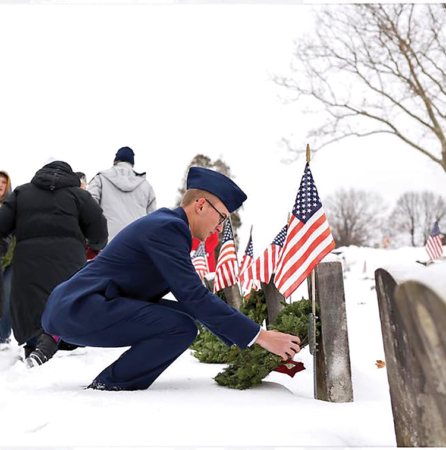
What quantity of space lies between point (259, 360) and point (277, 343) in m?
0.42

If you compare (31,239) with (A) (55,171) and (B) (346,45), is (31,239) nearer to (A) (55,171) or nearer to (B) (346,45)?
(A) (55,171)

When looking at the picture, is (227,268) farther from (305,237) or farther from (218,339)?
(305,237)

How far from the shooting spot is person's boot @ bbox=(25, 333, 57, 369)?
13.8 feet

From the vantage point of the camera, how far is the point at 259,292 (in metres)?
4.71

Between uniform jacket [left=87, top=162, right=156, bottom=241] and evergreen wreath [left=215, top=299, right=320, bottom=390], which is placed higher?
uniform jacket [left=87, top=162, right=156, bottom=241]

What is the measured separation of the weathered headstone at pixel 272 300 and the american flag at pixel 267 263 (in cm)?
7

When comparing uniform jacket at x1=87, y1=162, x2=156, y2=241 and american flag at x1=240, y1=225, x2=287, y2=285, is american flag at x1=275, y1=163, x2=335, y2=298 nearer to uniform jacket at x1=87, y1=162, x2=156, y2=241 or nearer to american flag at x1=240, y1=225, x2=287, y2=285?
american flag at x1=240, y1=225, x2=287, y2=285

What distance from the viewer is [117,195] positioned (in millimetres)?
6195

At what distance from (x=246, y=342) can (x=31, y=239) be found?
8.79 feet

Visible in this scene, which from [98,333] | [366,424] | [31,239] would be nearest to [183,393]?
[98,333]

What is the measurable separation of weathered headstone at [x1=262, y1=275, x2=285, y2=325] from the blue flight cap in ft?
4.73

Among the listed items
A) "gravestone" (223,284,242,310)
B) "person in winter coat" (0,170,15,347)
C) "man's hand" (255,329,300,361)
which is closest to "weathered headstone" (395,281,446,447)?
"man's hand" (255,329,300,361)

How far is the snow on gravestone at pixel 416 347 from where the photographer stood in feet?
5.10

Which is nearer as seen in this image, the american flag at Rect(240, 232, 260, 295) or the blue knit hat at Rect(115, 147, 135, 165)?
the american flag at Rect(240, 232, 260, 295)
